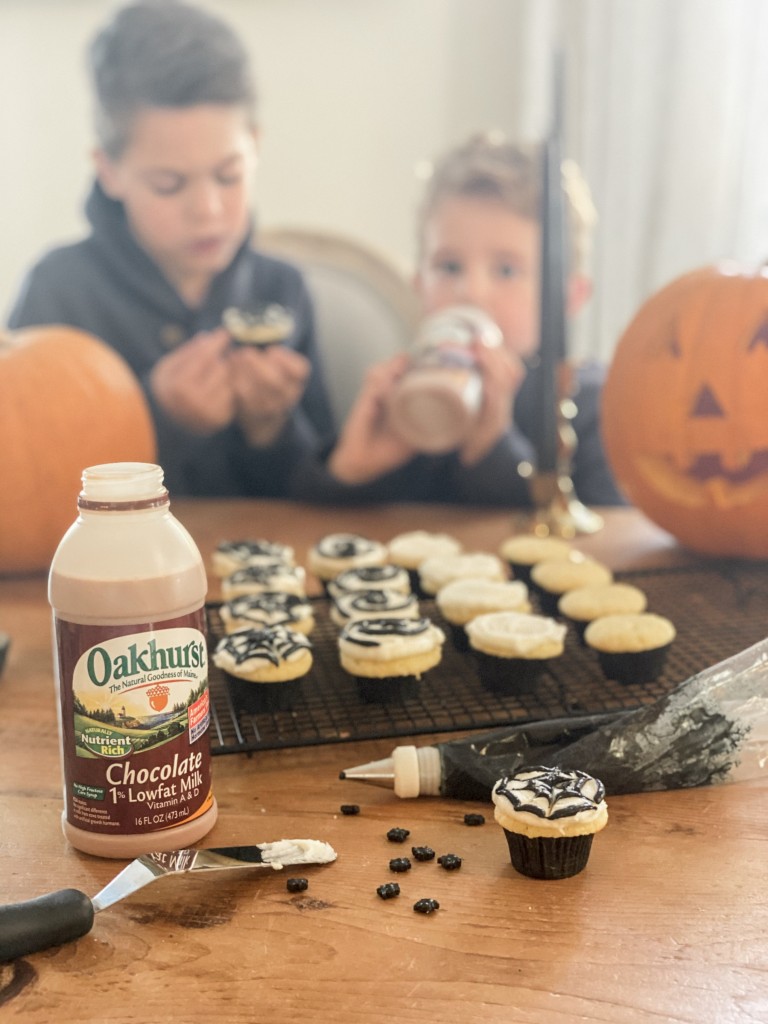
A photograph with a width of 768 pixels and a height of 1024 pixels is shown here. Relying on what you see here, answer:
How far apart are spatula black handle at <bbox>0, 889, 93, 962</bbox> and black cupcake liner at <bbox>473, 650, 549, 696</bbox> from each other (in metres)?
0.44

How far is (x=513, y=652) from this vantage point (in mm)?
982

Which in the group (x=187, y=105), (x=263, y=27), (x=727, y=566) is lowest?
(x=727, y=566)

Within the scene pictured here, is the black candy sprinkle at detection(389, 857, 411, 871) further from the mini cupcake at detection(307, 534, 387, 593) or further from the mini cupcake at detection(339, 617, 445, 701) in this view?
the mini cupcake at detection(307, 534, 387, 593)

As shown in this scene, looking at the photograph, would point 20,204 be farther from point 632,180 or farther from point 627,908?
point 627,908

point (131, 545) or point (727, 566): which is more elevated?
point (131, 545)

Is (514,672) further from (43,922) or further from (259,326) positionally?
(259,326)

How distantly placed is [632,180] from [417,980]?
201cm

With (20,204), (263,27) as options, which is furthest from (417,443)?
(20,204)

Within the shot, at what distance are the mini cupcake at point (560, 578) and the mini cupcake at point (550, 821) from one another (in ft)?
1.60

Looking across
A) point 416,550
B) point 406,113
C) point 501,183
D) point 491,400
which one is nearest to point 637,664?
point 416,550

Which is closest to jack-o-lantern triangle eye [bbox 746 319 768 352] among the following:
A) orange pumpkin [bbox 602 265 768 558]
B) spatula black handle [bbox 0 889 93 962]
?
orange pumpkin [bbox 602 265 768 558]

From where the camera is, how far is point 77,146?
2.86m

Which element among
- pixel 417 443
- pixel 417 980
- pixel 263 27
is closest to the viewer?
pixel 417 980

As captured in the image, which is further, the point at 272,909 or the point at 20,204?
the point at 20,204
